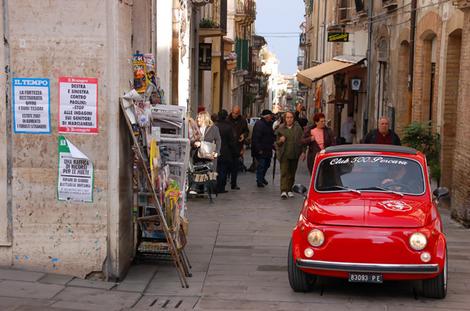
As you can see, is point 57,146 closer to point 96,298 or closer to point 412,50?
point 96,298

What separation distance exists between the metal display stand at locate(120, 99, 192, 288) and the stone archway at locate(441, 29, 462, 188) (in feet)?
25.2

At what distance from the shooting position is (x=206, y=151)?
16000 millimetres

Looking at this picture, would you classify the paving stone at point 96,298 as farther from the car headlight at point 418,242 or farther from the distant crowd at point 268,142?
the distant crowd at point 268,142

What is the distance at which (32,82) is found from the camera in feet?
29.4

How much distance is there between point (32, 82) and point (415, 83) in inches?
497

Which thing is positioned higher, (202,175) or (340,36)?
(340,36)

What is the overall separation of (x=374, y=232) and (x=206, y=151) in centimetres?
785

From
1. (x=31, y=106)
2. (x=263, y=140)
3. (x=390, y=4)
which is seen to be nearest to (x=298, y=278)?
(x=31, y=106)

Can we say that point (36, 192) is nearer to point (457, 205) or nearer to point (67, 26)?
point (67, 26)

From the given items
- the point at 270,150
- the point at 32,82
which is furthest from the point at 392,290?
the point at 270,150

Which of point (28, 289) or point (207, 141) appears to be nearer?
point (28, 289)

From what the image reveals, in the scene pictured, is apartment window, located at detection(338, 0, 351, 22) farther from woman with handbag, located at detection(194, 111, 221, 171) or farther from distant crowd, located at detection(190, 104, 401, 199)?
woman with handbag, located at detection(194, 111, 221, 171)

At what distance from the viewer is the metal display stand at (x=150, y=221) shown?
9203 millimetres

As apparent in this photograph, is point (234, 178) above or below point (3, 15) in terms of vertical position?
below
